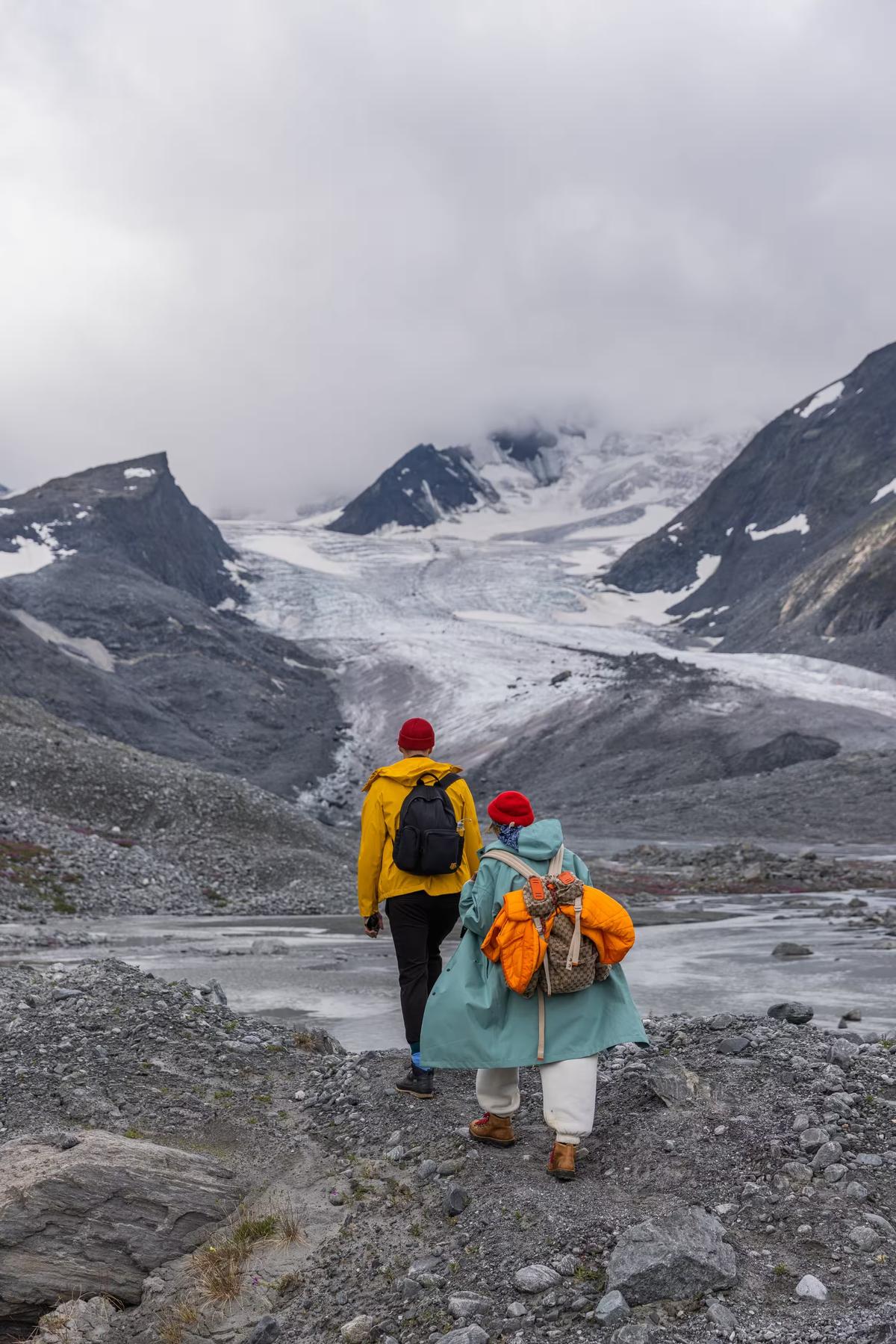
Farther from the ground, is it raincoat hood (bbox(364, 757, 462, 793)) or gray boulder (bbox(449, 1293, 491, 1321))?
raincoat hood (bbox(364, 757, 462, 793))

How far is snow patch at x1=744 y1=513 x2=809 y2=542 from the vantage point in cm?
15319

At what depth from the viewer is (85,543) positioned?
455 ft

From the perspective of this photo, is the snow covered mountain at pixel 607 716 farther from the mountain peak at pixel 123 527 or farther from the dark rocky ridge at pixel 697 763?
the mountain peak at pixel 123 527

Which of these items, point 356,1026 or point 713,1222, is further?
point 356,1026

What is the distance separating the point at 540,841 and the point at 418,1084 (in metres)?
2.38

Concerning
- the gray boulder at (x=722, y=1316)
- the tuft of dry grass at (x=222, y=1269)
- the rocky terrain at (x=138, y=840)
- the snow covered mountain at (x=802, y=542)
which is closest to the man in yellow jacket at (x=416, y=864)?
the tuft of dry grass at (x=222, y=1269)

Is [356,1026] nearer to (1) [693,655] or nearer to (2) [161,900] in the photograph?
(2) [161,900]

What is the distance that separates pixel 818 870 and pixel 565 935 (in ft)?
113

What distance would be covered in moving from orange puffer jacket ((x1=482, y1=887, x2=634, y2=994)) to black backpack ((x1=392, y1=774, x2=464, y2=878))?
105cm

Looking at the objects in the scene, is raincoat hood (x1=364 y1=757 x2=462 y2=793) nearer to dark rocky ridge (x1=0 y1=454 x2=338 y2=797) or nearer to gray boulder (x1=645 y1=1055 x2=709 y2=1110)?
gray boulder (x1=645 y1=1055 x2=709 y2=1110)

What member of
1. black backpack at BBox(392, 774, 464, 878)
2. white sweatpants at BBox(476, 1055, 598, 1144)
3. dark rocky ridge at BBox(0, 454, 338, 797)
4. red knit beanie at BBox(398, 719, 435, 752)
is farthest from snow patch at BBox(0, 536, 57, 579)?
white sweatpants at BBox(476, 1055, 598, 1144)

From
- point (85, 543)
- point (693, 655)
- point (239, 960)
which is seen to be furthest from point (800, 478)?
point (239, 960)

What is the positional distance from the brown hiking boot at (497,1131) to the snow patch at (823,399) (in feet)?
595

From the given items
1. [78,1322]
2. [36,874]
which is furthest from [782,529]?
[78,1322]
